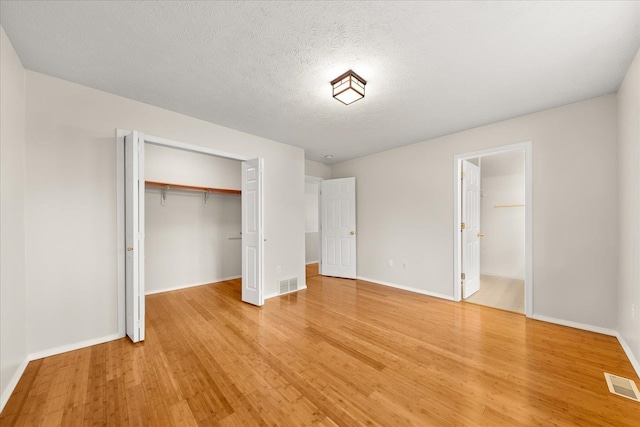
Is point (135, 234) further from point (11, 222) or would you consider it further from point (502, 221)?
point (502, 221)

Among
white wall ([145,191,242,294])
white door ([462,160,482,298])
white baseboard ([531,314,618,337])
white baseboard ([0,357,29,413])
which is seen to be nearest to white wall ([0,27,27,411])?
white baseboard ([0,357,29,413])

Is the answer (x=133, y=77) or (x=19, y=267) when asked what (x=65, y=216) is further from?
(x=133, y=77)

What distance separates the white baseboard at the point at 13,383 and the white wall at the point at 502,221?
6.69 m

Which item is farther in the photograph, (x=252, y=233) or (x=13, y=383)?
(x=252, y=233)

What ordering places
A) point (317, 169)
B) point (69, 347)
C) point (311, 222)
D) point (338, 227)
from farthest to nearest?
point (311, 222)
point (317, 169)
point (338, 227)
point (69, 347)

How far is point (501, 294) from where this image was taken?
3906mm

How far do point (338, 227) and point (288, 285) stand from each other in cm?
174

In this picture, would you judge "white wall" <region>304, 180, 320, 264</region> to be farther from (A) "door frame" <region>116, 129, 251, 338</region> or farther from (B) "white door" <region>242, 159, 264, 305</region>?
(A) "door frame" <region>116, 129, 251, 338</region>

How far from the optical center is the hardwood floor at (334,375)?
4.95 feet

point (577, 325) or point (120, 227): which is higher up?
point (120, 227)

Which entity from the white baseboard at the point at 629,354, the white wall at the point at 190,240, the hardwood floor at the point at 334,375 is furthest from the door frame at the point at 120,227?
the white baseboard at the point at 629,354

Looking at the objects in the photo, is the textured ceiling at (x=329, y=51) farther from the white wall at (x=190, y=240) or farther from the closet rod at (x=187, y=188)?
A: the white wall at (x=190, y=240)

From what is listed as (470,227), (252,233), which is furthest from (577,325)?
(252,233)

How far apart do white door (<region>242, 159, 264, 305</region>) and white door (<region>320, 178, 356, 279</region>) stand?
84.4 inches
